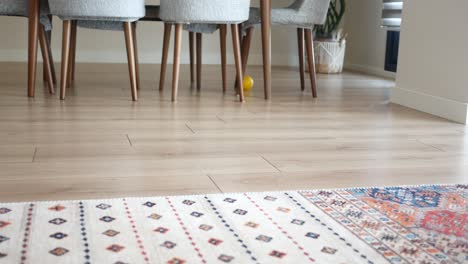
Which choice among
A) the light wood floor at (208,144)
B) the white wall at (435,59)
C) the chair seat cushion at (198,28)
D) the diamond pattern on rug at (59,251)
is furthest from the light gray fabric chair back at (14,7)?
the diamond pattern on rug at (59,251)

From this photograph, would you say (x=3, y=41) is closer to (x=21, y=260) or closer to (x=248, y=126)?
(x=248, y=126)

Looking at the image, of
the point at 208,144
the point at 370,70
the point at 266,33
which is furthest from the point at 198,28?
the point at 370,70

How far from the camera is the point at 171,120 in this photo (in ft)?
8.14

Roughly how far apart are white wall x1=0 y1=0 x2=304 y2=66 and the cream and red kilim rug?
3802 mm

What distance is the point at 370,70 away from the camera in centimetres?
504

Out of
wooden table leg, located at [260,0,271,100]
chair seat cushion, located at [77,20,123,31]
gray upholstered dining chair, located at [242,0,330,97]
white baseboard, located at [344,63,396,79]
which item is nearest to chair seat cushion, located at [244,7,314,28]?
gray upholstered dining chair, located at [242,0,330,97]

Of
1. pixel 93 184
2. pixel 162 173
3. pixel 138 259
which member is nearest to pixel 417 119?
pixel 162 173

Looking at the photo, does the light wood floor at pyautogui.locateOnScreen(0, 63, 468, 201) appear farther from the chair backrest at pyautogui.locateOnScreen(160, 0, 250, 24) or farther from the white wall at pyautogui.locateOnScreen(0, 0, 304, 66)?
the white wall at pyautogui.locateOnScreen(0, 0, 304, 66)

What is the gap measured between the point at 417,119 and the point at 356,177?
1151 millimetres

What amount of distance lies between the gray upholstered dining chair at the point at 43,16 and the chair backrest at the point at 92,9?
0.27m

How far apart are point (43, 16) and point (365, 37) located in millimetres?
2825

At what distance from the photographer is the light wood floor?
1593mm

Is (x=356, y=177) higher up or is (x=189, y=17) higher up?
(x=189, y=17)

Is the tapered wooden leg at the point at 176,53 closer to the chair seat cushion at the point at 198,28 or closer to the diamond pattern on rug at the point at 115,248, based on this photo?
the chair seat cushion at the point at 198,28
